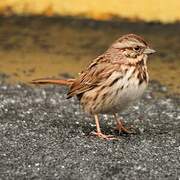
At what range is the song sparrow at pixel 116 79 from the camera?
26.5 ft

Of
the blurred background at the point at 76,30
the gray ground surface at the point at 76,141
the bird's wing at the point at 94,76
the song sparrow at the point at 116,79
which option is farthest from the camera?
the blurred background at the point at 76,30

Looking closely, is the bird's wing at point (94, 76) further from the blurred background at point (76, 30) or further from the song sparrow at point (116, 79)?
the blurred background at point (76, 30)

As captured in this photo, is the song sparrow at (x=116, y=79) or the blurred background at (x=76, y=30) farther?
the blurred background at (x=76, y=30)

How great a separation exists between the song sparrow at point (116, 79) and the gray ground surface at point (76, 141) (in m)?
0.36

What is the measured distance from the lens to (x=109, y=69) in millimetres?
8203

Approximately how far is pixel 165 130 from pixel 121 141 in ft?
2.58

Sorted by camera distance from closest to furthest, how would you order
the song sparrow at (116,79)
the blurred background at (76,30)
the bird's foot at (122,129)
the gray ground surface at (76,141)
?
1. the gray ground surface at (76,141)
2. the song sparrow at (116,79)
3. the bird's foot at (122,129)
4. the blurred background at (76,30)

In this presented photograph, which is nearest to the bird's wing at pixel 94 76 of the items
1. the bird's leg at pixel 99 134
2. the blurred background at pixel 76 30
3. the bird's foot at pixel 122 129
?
the bird's leg at pixel 99 134

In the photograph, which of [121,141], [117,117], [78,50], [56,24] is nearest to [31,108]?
[117,117]

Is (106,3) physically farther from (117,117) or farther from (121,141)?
(121,141)

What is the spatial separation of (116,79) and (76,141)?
0.72 metres

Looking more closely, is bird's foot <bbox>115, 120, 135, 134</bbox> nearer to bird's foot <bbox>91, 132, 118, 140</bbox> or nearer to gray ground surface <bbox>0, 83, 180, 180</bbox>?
gray ground surface <bbox>0, 83, 180, 180</bbox>

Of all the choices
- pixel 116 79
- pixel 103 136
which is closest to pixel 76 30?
pixel 103 136

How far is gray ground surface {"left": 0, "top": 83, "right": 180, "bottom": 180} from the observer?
7.25 m
